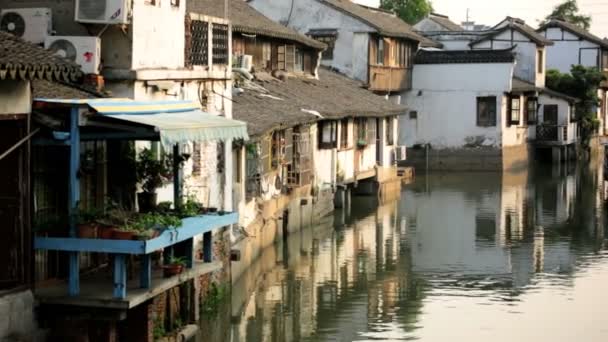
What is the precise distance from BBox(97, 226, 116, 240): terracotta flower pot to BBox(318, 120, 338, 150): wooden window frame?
20183mm

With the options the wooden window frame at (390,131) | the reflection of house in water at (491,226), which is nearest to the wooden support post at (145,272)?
the reflection of house in water at (491,226)

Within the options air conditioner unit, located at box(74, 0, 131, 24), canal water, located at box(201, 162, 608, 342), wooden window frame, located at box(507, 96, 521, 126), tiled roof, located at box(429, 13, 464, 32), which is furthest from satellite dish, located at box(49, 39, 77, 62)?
tiled roof, located at box(429, 13, 464, 32)

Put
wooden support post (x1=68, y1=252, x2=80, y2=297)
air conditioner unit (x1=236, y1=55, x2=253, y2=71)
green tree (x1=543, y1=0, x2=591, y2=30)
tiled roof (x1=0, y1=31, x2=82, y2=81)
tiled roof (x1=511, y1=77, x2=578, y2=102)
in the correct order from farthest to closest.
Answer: green tree (x1=543, y1=0, x2=591, y2=30) < tiled roof (x1=511, y1=77, x2=578, y2=102) < air conditioner unit (x1=236, y1=55, x2=253, y2=71) < wooden support post (x1=68, y1=252, x2=80, y2=297) < tiled roof (x1=0, y1=31, x2=82, y2=81)

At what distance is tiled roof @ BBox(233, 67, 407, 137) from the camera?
81.7 ft

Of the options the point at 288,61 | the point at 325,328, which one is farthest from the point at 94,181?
the point at 288,61

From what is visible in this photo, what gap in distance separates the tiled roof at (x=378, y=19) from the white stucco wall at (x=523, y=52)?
375cm

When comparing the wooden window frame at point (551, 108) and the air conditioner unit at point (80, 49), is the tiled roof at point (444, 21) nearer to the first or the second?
the wooden window frame at point (551, 108)

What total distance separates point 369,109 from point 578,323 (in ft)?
60.5

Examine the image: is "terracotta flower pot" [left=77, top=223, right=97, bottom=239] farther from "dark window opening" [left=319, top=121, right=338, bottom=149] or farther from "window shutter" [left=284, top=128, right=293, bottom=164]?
"dark window opening" [left=319, top=121, right=338, bottom=149]

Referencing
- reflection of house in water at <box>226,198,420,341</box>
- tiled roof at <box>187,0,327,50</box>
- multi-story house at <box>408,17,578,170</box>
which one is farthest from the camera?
multi-story house at <box>408,17,578,170</box>

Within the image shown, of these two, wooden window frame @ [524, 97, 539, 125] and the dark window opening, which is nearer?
the dark window opening

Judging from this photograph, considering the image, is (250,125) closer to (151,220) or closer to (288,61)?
(151,220)

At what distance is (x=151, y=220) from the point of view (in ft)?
44.2

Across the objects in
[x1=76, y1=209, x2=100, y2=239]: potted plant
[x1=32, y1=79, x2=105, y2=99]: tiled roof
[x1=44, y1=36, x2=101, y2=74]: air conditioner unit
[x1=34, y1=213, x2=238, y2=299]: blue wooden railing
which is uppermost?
[x1=44, y1=36, x2=101, y2=74]: air conditioner unit
